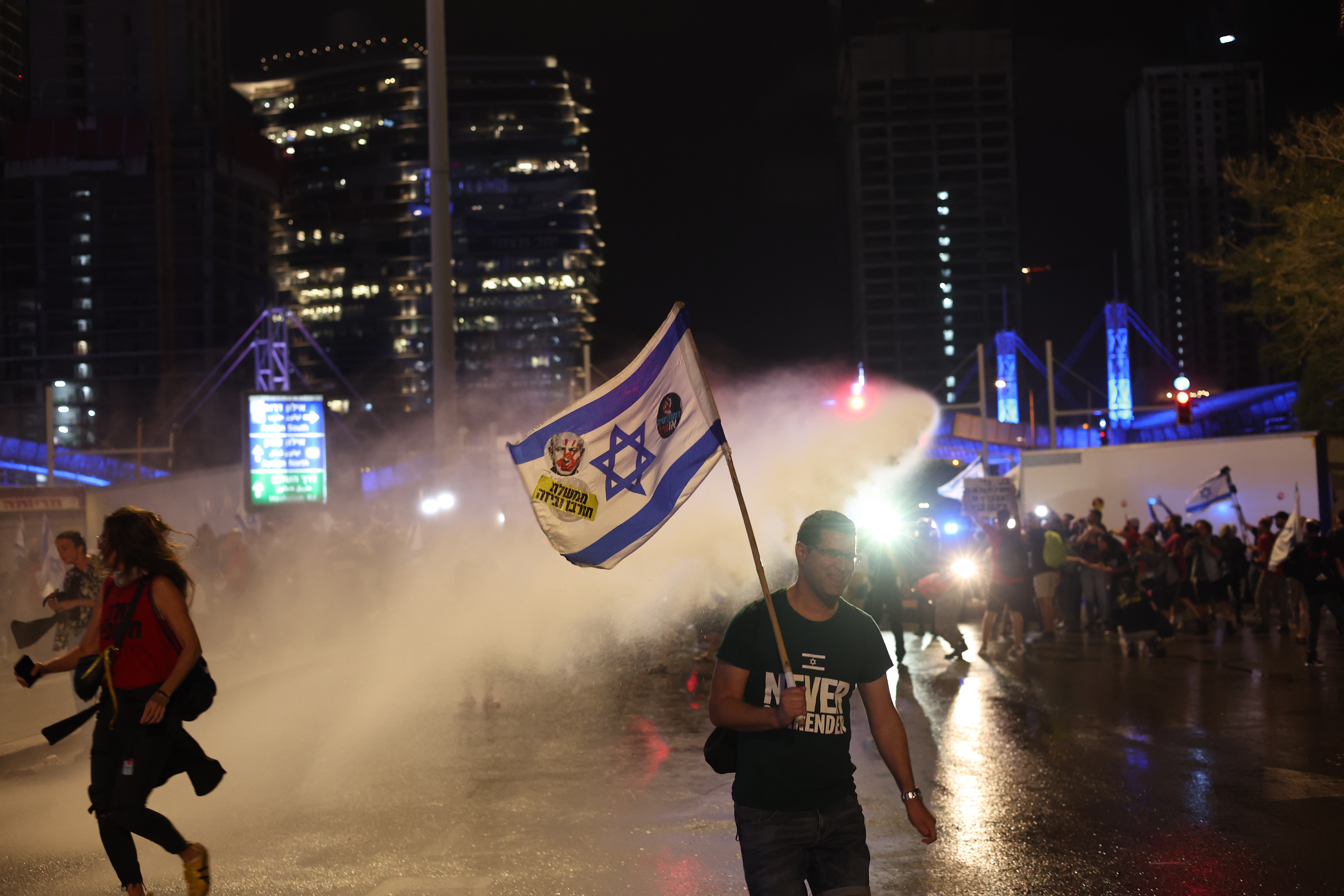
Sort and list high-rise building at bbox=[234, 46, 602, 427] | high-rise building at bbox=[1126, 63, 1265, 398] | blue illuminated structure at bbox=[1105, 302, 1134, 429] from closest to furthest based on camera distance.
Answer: blue illuminated structure at bbox=[1105, 302, 1134, 429], high-rise building at bbox=[234, 46, 602, 427], high-rise building at bbox=[1126, 63, 1265, 398]

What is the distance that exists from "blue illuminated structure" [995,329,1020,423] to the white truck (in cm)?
3407

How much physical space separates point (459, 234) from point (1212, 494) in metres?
127

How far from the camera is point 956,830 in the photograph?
632cm

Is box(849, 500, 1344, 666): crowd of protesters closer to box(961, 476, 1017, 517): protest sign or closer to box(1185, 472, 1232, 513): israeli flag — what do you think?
box(1185, 472, 1232, 513): israeli flag

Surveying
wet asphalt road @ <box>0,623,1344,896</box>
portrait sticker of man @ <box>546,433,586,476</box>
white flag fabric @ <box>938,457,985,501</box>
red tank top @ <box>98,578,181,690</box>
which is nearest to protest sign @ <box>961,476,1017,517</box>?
white flag fabric @ <box>938,457,985,501</box>

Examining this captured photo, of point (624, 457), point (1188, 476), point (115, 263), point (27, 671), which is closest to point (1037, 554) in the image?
point (624, 457)

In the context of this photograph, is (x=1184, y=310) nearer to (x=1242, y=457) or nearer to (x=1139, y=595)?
(x=1242, y=457)

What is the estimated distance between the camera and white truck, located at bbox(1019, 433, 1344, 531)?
78.2ft

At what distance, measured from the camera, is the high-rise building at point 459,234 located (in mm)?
140875

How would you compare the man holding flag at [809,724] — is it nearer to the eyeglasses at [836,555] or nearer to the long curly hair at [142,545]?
the eyeglasses at [836,555]

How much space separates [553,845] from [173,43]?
147 metres

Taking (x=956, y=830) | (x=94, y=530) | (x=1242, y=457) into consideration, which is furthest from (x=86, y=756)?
(x=1242, y=457)

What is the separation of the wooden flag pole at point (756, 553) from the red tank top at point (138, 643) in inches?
100

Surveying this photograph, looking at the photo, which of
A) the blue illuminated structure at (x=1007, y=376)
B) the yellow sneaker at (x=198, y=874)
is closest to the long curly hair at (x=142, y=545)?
the yellow sneaker at (x=198, y=874)
